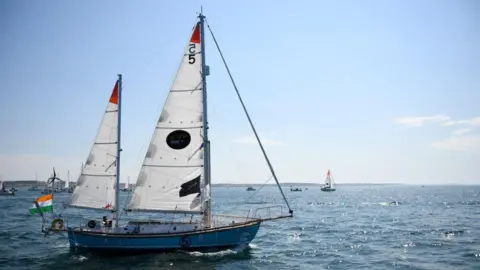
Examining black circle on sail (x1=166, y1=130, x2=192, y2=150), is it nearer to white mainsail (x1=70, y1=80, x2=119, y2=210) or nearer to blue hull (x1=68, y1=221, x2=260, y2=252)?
white mainsail (x1=70, y1=80, x2=119, y2=210)

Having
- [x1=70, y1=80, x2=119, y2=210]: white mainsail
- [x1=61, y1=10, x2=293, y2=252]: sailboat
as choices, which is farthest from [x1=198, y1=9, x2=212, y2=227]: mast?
[x1=70, y1=80, x2=119, y2=210]: white mainsail

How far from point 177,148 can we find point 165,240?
6.21 metres

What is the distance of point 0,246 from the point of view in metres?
31.9

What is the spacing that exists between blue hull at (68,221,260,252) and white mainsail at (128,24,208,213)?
1.99m

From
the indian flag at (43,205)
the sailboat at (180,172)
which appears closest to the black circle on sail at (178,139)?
the sailboat at (180,172)

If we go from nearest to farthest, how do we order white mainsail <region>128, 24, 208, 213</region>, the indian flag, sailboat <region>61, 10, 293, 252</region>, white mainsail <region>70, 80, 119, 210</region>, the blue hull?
the blue hull
sailboat <region>61, 10, 293, 252</region>
white mainsail <region>128, 24, 208, 213</region>
white mainsail <region>70, 80, 119, 210</region>
the indian flag

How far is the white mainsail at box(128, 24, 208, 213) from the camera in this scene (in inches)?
1059

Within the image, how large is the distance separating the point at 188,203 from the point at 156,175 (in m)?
2.97

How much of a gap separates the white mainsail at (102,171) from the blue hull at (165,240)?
87.8 inches

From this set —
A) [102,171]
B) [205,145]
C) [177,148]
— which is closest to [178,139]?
[177,148]

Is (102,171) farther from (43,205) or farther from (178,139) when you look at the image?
(178,139)


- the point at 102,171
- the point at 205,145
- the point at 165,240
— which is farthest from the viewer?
the point at 102,171

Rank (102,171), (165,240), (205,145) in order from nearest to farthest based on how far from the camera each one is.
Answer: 1. (165,240)
2. (205,145)
3. (102,171)

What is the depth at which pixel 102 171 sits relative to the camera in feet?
90.7
